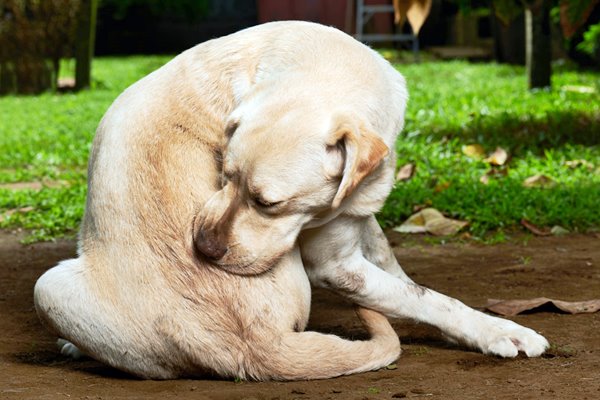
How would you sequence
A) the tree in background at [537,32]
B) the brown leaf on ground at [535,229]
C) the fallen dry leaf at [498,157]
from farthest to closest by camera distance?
the tree in background at [537,32]
the fallen dry leaf at [498,157]
the brown leaf on ground at [535,229]

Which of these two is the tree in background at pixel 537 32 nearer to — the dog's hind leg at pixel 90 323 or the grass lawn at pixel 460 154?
the grass lawn at pixel 460 154

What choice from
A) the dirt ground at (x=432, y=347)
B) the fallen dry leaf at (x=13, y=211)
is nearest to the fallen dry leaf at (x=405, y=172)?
the dirt ground at (x=432, y=347)

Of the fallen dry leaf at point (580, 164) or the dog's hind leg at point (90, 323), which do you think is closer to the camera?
the dog's hind leg at point (90, 323)

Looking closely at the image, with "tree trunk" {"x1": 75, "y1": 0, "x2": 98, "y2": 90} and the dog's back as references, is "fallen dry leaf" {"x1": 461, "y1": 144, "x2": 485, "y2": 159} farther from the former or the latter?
"tree trunk" {"x1": 75, "y1": 0, "x2": 98, "y2": 90}

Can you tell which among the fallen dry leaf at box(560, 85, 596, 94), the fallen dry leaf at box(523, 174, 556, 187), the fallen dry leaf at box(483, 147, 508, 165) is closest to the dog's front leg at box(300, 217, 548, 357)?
the fallen dry leaf at box(523, 174, 556, 187)

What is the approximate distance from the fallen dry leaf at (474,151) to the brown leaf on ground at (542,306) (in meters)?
3.45

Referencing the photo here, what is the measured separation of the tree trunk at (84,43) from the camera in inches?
548

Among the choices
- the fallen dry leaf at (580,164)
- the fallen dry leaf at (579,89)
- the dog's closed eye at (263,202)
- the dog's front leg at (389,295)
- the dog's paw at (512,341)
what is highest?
the dog's closed eye at (263,202)

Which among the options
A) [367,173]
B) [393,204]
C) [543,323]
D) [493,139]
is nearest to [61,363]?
[367,173]

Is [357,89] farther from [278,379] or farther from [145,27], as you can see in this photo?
[145,27]

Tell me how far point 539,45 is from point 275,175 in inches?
313

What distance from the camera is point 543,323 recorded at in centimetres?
421

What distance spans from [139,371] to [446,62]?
13.1m

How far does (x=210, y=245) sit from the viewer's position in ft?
11.1
